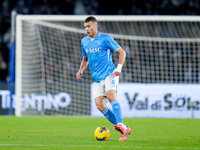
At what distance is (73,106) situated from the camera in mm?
14070

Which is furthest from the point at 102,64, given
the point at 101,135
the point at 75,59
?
the point at 75,59

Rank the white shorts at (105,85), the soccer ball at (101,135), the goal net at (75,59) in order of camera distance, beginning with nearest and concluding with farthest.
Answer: the soccer ball at (101,135) < the white shorts at (105,85) < the goal net at (75,59)

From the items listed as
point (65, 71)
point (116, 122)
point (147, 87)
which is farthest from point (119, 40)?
point (116, 122)

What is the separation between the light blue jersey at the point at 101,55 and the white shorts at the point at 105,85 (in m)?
0.07

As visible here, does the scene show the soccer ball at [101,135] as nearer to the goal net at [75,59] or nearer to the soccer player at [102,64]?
the soccer player at [102,64]

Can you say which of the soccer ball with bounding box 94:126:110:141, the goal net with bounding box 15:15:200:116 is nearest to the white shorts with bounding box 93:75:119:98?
the soccer ball with bounding box 94:126:110:141

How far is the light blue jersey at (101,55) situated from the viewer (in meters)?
7.40

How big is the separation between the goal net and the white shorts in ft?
20.6

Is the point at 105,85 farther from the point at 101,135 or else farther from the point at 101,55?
the point at 101,135

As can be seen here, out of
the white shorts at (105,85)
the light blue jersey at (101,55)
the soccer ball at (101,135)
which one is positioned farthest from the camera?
the light blue jersey at (101,55)

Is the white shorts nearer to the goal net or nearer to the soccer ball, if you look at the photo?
the soccer ball

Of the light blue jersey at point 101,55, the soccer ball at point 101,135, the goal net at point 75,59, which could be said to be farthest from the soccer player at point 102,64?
the goal net at point 75,59

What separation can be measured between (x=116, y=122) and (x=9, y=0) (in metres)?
14.3

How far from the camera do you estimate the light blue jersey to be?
7.40 metres
